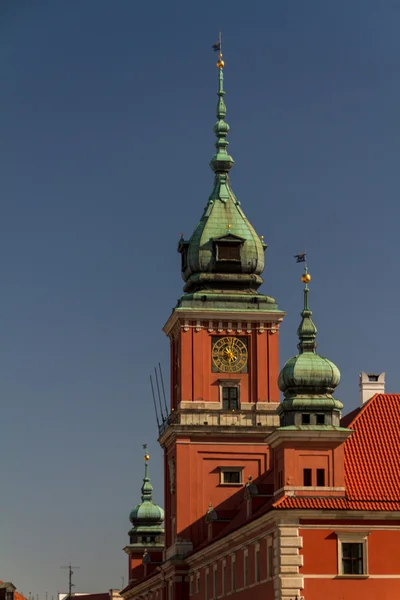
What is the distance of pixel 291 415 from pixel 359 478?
386 centimetres

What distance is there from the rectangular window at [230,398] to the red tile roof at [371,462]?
52.7 ft

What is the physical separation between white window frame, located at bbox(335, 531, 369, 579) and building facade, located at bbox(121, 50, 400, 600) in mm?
40

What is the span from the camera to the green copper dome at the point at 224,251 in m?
98.2

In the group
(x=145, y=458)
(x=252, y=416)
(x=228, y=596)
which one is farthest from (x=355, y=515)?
(x=145, y=458)

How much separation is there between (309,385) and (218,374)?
2156 centimetres

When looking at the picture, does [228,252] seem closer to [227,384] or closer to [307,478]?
[227,384]

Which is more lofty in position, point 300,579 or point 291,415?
point 291,415

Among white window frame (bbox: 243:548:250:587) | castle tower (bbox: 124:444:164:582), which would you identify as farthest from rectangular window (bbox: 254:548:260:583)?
castle tower (bbox: 124:444:164:582)

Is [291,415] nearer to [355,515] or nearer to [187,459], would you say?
[355,515]

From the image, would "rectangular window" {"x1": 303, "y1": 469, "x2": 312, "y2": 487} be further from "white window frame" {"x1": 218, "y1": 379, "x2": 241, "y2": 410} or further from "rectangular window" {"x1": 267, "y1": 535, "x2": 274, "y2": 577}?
"white window frame" {"x1": 218, "y1": 379, "x2": 241, "y2": 410}

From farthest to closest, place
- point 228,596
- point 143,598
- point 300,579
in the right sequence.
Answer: point 143,598, point 228,596, point 300,579

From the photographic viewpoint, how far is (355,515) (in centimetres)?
7119

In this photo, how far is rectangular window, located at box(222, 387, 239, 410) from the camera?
95.8 metres

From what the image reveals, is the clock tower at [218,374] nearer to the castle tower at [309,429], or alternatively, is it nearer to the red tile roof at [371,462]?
the red tile roof at [371,462]
